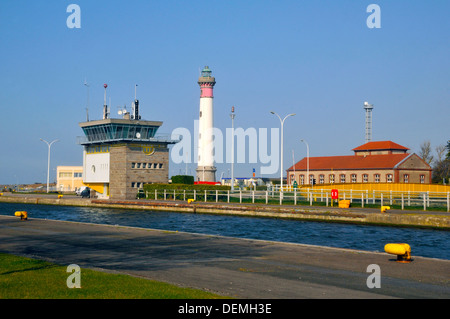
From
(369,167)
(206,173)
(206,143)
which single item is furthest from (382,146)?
(206,173)

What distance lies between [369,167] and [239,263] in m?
77.8

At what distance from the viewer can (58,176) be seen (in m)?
136

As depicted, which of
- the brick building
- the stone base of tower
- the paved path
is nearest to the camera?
the paved path

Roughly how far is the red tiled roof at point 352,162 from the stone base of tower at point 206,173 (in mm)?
21613

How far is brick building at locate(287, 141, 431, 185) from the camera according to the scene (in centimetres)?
8662

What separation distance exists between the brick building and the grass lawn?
3071 inches

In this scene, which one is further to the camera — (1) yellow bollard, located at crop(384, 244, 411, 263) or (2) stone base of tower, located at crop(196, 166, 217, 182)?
(2) stone base of tower, located at crop(196, 166, 217, 182)

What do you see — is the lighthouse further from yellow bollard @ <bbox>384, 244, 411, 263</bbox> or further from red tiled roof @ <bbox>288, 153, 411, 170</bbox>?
yellow bollard @ <bbox>384, 244, 411, 263</bbox>

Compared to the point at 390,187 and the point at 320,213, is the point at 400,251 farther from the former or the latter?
the point at 390,187

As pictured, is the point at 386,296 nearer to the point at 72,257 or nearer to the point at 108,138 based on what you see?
the point at 72,257

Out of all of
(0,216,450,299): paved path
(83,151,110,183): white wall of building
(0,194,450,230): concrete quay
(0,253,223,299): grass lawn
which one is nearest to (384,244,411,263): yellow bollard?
(0,216,450,299): paved path

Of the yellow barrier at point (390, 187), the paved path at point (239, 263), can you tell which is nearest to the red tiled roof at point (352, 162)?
the yellow barrier at point (390, 187)
